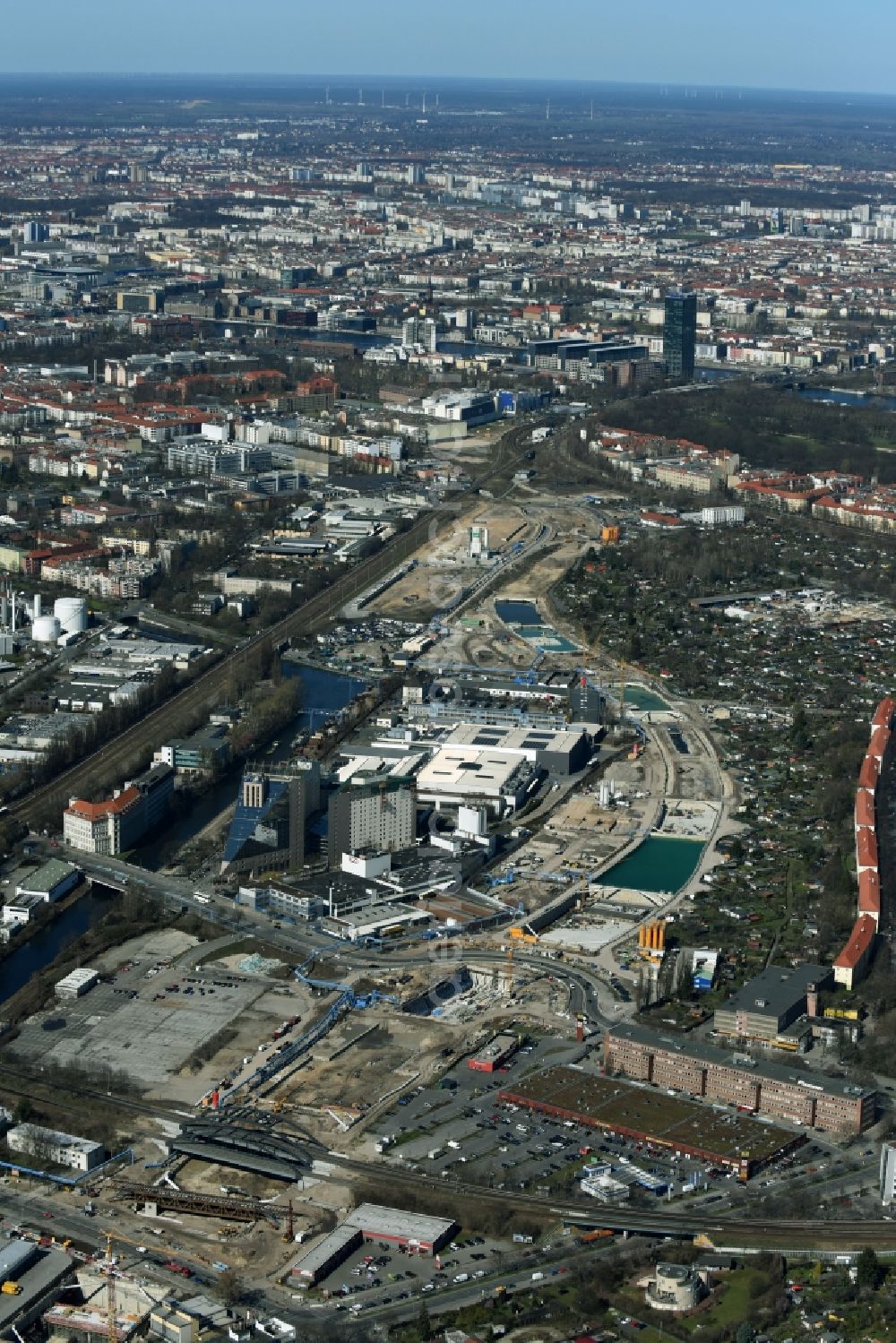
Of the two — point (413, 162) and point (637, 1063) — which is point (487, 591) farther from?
point (413, 162)

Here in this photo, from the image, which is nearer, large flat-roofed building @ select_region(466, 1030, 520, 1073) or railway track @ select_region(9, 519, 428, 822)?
large flat-roofed building @ select_region(466, 1030, 520, 1073)

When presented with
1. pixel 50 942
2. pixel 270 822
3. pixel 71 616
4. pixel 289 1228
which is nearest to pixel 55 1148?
pixel 289 1228

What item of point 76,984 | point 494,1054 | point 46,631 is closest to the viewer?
point 494,1054

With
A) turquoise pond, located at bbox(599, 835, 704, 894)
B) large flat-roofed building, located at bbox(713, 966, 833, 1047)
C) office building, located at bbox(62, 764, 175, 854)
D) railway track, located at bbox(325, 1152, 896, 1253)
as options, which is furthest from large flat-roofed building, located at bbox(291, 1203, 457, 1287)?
office building, located at bbox(62, 764, 175, 854)

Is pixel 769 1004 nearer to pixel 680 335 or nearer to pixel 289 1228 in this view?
pixel 289 1228

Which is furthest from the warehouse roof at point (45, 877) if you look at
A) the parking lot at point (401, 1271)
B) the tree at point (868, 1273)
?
the tree at point (868, 1273)

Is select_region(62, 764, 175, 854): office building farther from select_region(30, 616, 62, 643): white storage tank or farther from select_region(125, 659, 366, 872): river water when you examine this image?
select_region(30, 616, 62, 643): white storage tank

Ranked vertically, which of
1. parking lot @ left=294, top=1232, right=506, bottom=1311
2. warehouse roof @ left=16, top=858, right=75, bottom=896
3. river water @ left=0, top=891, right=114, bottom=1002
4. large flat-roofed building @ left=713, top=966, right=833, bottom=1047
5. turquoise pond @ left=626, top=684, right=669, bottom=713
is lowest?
turquoise pond @ left=626, top=684, right=669, bottom=713

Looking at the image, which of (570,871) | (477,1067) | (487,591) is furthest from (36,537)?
(477,1067)
